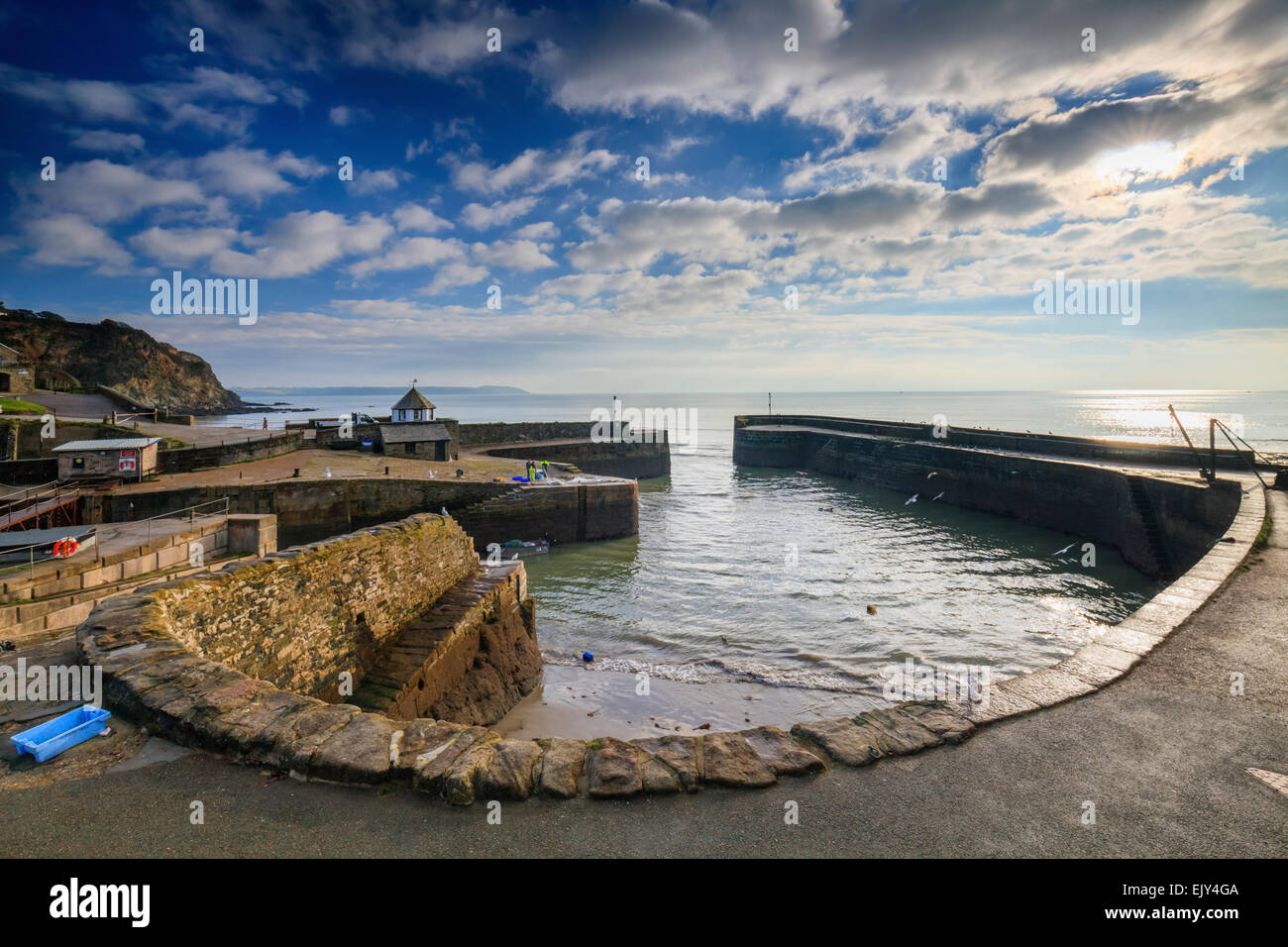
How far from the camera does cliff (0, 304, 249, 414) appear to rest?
241ft

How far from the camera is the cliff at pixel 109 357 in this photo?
241 ft

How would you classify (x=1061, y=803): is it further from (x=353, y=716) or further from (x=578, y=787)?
(x=353, y=716)

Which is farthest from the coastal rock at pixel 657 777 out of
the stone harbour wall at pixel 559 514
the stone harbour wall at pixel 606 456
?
the stone harbour wall at pixel 606 456

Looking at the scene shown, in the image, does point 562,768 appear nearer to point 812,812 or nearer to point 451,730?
point 451,730

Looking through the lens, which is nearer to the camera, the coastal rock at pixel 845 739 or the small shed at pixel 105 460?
the coastal rock at pixel 845 739

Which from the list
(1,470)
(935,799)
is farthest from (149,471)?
(935,799)

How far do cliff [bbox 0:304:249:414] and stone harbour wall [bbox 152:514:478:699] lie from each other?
68.6 meters

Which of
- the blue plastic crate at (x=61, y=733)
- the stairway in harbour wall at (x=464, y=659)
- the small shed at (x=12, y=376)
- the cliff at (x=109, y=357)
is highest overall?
the cliff at (x=109, y=357)

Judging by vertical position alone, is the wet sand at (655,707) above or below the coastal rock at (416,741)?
below

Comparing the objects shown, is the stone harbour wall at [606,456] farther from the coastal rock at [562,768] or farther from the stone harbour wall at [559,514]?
the coastal rock at [562,768]

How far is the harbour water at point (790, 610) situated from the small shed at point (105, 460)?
550 inches

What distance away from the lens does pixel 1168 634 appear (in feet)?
22.9

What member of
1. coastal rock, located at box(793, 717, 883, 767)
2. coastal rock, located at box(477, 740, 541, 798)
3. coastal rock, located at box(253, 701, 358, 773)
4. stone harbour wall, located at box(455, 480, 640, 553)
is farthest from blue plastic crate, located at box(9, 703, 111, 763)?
stone harbour wall, located at box(455, 480, 640, 553)

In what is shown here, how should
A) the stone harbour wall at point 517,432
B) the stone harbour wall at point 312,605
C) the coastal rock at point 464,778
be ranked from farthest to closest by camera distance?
the stone harbour wall at point 517,432
the stone harbour wall at point 312,605
the coastal rock at point 464,778
